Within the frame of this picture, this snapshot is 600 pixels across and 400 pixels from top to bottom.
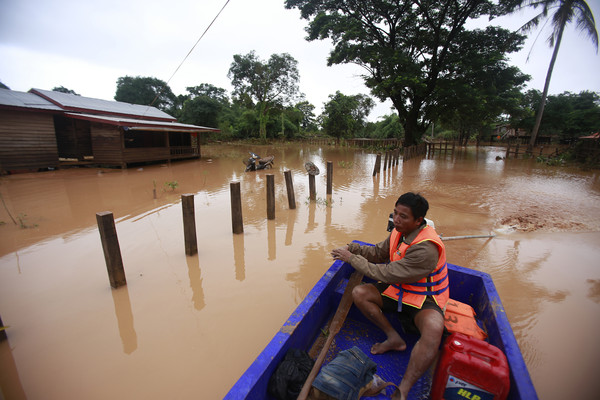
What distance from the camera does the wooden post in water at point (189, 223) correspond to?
14.6 feet

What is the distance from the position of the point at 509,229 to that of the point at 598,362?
399 cm

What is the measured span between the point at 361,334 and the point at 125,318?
2837mm

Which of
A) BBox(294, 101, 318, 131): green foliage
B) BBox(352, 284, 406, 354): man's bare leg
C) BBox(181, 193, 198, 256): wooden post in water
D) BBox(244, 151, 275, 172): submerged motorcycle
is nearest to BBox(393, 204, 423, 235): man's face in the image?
BBox(352, 284, 406, 354): man's bare leg

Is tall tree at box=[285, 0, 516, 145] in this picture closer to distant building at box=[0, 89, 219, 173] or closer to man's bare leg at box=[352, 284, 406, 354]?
→ distant building at box=[0, 89, 219, 173]

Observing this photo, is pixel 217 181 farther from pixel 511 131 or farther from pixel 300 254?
pixel 511 131

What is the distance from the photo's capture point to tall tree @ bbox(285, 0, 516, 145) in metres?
18.4

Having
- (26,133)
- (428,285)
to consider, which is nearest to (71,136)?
(26,133)

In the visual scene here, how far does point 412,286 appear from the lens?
7.64ft

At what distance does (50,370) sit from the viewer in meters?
2.62

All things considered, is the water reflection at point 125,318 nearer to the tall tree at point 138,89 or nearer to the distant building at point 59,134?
the distant building at point 59,134

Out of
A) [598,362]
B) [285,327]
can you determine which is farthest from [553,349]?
[285,327]

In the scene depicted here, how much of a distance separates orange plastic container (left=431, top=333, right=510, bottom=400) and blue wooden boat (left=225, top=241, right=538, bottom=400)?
0.24 feet

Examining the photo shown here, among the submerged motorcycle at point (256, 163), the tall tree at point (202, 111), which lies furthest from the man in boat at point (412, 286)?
the tall tree at point (202, 111)

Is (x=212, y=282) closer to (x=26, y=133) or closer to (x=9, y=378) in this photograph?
(x=9, y=378)
